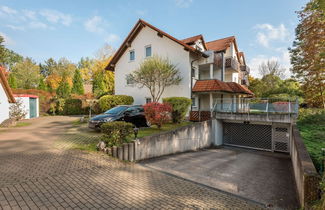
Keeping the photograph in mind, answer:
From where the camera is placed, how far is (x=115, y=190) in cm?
460

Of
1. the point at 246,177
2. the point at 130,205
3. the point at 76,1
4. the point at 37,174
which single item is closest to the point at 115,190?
the point at 130,205

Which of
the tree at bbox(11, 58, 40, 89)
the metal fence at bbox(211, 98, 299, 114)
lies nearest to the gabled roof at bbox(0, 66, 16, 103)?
the metal fence at bbox(211, 98, 299, 114)

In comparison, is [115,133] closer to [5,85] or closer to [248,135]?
[248,135]

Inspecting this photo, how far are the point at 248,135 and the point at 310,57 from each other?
11594 millimetres

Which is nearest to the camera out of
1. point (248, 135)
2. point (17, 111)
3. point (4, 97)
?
point (4, 97)

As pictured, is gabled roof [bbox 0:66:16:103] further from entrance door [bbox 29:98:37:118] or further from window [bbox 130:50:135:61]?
window [bbox 130:50:135:61]

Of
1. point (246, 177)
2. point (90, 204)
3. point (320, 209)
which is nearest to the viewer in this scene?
point (320, 209)

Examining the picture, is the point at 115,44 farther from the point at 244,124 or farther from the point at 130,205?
the point at 130,205

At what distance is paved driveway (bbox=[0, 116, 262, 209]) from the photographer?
389 centimetres

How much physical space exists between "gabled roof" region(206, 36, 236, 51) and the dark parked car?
14.1m

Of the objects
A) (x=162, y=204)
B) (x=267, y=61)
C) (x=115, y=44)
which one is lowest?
(x=162, y=204)

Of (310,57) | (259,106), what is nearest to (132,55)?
(259,106)

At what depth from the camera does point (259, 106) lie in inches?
496

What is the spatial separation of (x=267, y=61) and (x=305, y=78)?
25928mm
